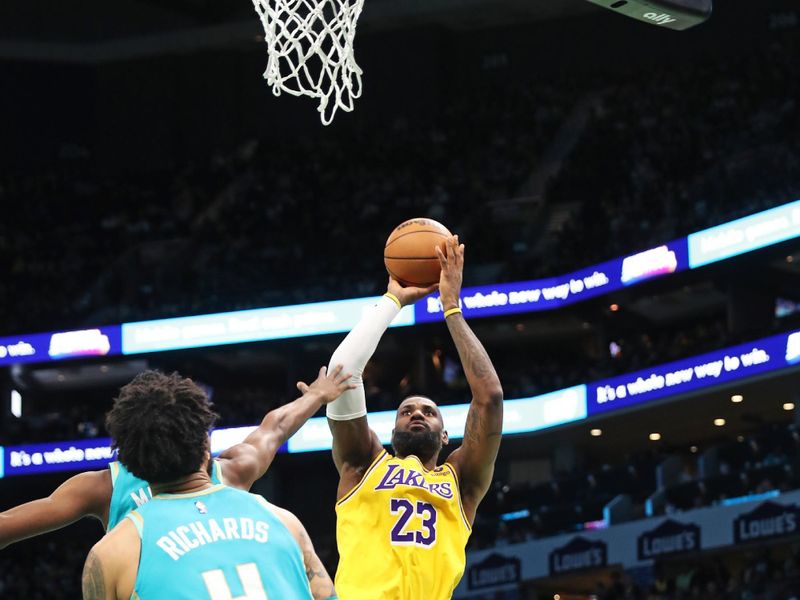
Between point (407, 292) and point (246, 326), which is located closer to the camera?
point (407, 292)

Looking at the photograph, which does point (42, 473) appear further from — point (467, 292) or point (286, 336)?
point (467, 292)

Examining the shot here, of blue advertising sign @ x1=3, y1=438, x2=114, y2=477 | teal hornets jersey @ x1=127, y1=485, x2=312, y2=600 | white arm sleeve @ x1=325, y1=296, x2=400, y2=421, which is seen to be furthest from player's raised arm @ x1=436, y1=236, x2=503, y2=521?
blue advertising sign @ x1=3, y1=438, x2=114, y2=477

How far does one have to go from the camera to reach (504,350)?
1190 inches

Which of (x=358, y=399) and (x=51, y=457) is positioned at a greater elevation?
(x=51, y=457)

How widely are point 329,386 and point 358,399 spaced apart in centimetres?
97

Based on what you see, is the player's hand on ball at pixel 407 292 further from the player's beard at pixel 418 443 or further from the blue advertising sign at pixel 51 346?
the blue advertising sign at pixel 51 346

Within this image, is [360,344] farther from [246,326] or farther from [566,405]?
[246,326]

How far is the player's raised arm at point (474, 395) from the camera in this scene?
525 centimetres

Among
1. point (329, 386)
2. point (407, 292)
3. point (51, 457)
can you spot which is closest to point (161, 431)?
point (329, 386)

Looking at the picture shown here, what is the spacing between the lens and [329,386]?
169 inches

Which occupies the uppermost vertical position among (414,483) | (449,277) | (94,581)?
(449,277)

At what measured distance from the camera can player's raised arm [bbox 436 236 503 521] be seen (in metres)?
5.25

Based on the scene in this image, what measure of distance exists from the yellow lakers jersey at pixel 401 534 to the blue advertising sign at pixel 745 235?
57.6ft

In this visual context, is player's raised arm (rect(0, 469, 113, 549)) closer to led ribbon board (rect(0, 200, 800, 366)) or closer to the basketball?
the basketball
